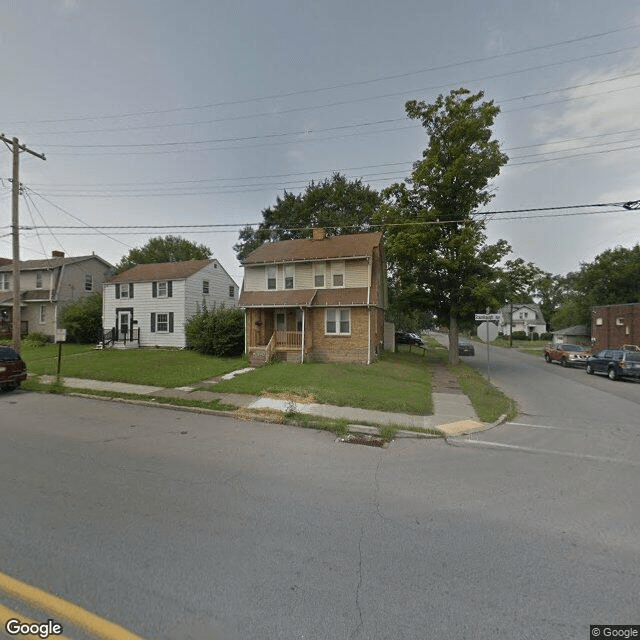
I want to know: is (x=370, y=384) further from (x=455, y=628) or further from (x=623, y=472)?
(x=455, y=628)

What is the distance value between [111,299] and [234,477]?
26287mm

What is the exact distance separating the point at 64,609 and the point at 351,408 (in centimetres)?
742

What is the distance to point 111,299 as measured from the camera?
2684cm

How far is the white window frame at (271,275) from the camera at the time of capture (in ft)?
69.8

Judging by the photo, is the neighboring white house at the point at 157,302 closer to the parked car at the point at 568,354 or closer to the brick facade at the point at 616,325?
the parked car at the point at 568,354

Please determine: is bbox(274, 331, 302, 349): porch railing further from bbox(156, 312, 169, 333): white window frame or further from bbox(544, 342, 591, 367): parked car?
bbox(544, 342, 591, 367): parked car

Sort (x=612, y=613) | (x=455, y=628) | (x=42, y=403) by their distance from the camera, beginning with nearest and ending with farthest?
(x=455, y=628)
(x=612, y=613)
(x=42, y=403)

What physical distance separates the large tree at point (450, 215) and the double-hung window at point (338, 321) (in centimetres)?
522

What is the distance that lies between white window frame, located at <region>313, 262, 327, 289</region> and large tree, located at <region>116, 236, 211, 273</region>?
29861 millimetres

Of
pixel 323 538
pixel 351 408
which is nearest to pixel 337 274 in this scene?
pixel 351 408

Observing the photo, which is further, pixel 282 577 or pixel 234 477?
pixel 234 477

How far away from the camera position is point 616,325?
3125 cm

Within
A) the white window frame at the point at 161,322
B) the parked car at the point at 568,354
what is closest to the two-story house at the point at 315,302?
the white window frame at the point at 161,322

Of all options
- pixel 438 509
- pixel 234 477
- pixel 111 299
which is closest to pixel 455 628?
pixel 438 509
